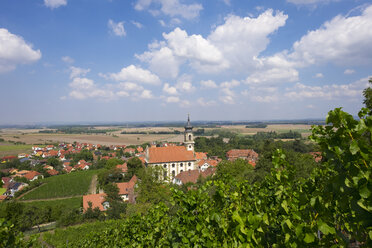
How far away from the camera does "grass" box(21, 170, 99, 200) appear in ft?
192

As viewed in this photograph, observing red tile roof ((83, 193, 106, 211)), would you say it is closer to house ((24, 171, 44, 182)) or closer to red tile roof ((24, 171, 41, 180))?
house ((24, 171, 44, 182))

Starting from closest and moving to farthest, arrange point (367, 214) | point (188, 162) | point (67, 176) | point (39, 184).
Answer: point (367, 214), point (188, 162), point (39, 184), point (67, 176)

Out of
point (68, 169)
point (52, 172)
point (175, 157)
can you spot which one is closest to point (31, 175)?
point (52, 172)

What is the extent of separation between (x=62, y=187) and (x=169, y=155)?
36532mm

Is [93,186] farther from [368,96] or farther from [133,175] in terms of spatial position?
[368,96]

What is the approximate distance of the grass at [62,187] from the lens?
192 ft

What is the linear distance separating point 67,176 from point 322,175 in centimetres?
8870

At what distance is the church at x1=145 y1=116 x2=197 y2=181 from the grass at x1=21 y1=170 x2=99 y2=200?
22889 millimetres

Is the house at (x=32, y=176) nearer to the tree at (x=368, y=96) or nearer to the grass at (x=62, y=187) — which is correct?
the grass at (x=62, y=187)

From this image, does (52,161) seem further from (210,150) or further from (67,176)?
(210,150)

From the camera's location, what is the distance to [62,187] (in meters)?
64.2

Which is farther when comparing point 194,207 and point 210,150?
point 210,150

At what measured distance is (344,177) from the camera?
6.45 feet

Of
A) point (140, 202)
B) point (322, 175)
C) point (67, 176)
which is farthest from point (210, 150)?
point (322, 175)
